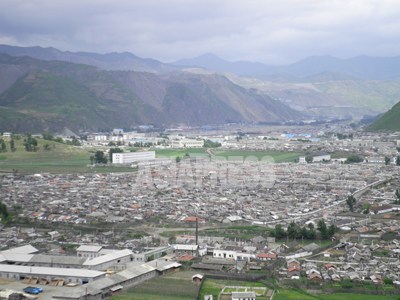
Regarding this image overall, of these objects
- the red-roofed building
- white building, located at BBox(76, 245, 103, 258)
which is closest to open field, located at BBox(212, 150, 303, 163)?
the red-roofed building

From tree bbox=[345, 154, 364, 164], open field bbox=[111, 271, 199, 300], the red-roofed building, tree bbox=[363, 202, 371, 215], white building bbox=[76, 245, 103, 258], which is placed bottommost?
open field bbox=[111, 271, 199, 300]

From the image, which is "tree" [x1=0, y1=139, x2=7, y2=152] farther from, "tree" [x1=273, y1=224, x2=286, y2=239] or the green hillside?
the green hillside

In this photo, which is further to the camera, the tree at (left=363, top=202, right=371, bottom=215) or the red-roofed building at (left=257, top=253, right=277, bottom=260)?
the tree at (left=363, top=202, right=371, bottom=215)

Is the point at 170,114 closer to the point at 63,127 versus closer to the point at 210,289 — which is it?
the point at 63,127

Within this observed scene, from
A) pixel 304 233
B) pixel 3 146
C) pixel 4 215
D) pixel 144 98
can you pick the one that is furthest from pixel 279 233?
pixel 144 98

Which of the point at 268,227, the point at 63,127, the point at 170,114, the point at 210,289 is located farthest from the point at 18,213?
the point at 170,114

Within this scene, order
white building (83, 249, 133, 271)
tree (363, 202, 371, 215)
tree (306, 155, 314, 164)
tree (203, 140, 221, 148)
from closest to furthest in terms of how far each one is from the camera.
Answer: white building (83, 249, 133, 271) → tree (363, 202, 371, 215) → tree (306, 155, 314, 164) → tree (203, 140, 221, 148)
